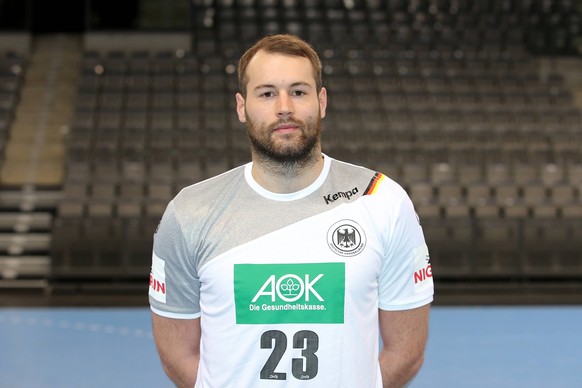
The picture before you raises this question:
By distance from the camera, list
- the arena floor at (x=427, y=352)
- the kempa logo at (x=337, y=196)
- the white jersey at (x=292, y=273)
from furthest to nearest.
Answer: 1. the arena floor at (x=427, y=352)
2. the kempa logo at (x=337, y=196)
3. the white jersey at (x=292, y=273)

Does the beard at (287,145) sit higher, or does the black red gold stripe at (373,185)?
the beard at (287,145)

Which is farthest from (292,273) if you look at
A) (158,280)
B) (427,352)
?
(427,352)

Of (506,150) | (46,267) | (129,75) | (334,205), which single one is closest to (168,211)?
(334,205)

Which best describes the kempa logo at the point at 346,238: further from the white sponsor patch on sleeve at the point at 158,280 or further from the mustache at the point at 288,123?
the white sponsor patch on sleeve at the point at 158,280

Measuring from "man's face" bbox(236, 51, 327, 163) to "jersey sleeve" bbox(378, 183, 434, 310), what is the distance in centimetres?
27

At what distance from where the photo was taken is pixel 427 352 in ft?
26.8

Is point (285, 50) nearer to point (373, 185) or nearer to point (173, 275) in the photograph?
point (373, 185)

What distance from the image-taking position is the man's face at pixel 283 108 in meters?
2.21

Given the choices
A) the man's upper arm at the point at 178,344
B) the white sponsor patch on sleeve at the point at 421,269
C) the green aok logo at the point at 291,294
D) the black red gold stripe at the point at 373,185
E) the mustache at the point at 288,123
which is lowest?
the man's upper arm at the point at 178,344

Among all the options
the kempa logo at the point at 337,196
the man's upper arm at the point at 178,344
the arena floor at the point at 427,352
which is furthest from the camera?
the arena floor at the point at 427,352

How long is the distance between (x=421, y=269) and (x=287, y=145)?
0.47 m

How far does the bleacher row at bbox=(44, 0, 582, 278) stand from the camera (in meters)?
12.6

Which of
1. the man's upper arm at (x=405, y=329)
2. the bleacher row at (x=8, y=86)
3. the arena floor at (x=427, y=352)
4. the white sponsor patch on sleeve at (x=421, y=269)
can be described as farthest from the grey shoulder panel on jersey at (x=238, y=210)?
the bleacher row at (x=8, y=86)

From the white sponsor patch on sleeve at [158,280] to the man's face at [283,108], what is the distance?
397 millimetres
